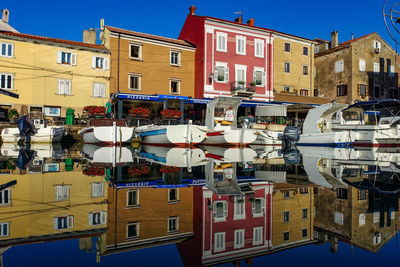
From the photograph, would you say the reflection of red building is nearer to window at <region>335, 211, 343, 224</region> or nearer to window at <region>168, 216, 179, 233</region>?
window at <region>168, 216, 179, 233</region>

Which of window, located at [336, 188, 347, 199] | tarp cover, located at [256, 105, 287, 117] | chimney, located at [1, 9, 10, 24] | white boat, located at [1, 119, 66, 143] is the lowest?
window, located at [336, 188, 347, 199]

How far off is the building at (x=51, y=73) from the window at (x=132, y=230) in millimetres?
Result: 25531

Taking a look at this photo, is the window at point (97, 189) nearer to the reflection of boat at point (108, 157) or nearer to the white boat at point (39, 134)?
the reflection of boat at point (108, 157)

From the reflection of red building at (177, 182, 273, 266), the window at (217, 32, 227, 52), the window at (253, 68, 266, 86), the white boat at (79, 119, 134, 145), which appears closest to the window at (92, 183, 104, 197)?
the reflection of red building at (177, 182, 273, 266)

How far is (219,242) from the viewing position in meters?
3.00

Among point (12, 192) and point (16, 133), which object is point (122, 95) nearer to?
point (16, 133)

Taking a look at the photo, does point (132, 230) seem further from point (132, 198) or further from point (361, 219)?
point (361, 219)

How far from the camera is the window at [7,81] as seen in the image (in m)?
24.9

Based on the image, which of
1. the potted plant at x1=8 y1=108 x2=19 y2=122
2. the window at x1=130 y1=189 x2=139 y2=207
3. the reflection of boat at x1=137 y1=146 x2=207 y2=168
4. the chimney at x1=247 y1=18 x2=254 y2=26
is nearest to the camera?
the window at x1=130 y1=189 x2=139 y2=207

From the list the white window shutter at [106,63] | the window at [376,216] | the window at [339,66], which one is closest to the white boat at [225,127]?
the white window shutter at [106,63]

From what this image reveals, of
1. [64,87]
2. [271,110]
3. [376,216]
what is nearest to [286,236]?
[376,216]

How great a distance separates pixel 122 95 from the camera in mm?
24203

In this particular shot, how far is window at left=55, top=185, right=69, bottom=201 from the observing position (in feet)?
16.4

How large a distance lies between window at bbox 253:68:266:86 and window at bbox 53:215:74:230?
29586mm
